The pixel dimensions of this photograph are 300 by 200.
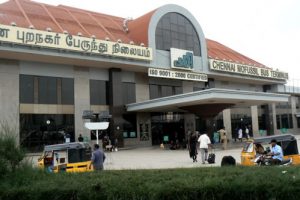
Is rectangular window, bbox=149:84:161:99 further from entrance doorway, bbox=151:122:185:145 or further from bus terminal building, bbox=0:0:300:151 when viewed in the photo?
entrance doorway, bbox=151:122:185:145

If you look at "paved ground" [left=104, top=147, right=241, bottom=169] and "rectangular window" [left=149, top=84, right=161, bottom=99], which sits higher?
"rectangular window" [left=149, top=84, right=161, bottom=99]

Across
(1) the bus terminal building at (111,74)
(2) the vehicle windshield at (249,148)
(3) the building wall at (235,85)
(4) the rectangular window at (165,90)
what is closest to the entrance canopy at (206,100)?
(1) the bus terminal building at (111,74)

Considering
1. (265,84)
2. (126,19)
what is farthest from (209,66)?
(265,84)

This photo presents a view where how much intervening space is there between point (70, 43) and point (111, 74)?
19.7 feet

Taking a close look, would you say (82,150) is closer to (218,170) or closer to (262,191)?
(218,170)

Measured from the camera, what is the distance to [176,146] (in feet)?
103

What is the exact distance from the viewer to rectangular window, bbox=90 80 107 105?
3297 centimetres

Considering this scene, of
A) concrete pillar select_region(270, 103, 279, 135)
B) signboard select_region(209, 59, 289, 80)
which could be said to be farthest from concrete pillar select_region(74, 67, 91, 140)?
concrete pillar select_region(270, 103, 279, 135)

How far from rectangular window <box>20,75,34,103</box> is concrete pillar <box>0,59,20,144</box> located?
0.41m

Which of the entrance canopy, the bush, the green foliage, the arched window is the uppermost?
the arched window

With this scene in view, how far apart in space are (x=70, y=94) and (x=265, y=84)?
94.3 ft

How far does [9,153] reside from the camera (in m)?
8.59

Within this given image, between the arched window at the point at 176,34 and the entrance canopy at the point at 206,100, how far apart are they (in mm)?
6586

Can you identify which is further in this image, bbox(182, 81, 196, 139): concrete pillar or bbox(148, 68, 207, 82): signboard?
bbox(182, 81, 196, 139): concrete pillar
